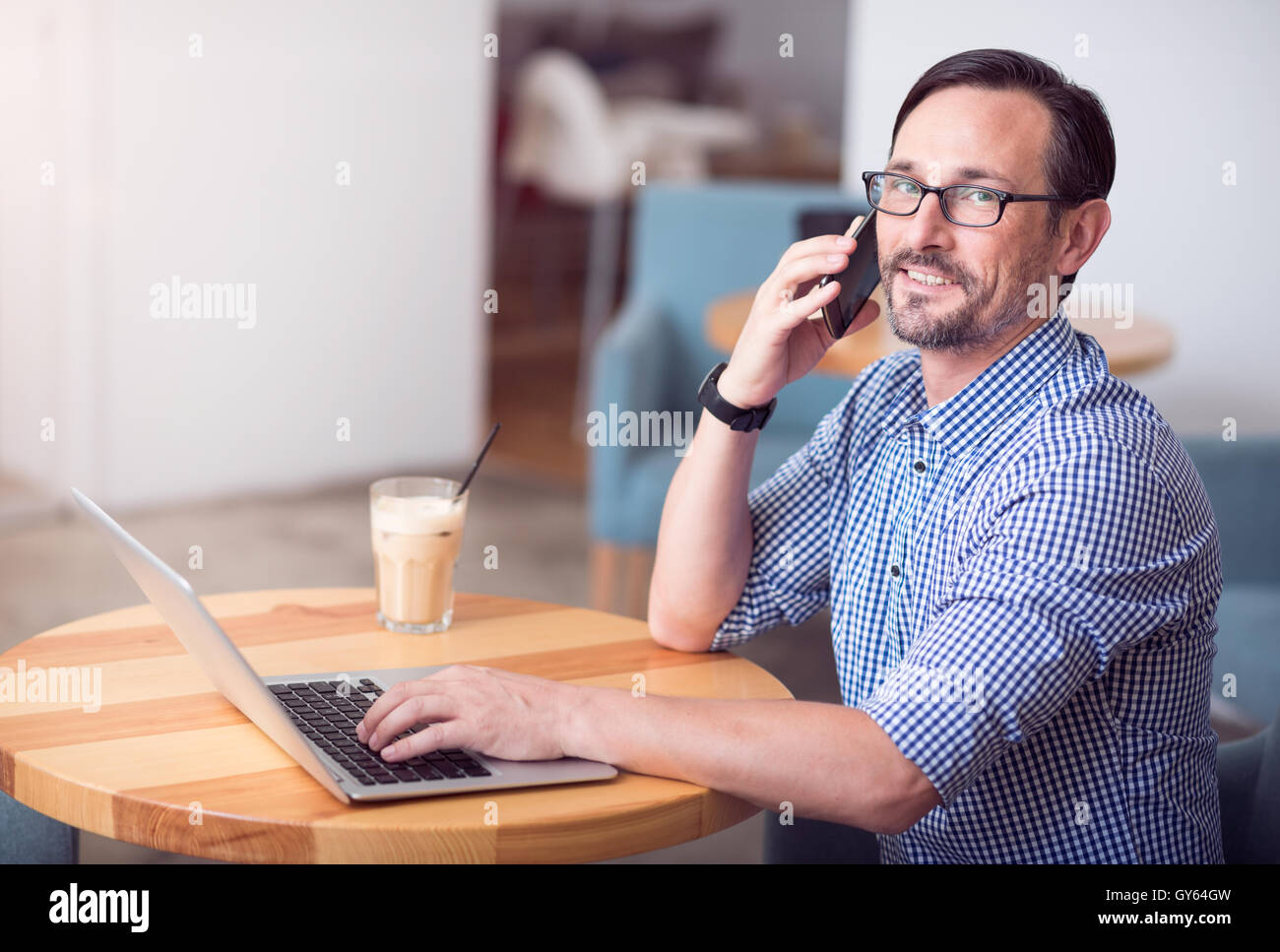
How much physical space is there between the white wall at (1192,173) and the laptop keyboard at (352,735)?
2.38 m

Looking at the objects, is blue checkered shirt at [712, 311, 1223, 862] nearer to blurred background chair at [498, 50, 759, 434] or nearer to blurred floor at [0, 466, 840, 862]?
blurred floor at [0, 466, 840, 862]

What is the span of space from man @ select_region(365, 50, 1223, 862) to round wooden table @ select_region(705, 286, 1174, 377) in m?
0.94

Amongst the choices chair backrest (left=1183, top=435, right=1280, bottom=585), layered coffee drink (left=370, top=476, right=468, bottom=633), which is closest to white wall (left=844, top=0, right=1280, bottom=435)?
chair backrest (left=1183, top=435, right=1280, bottom=585)

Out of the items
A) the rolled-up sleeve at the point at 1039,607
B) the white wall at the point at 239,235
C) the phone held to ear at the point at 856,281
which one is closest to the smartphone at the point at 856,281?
the phone held to ear at the point at 856,281

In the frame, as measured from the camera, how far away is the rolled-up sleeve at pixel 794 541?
4.50 ft

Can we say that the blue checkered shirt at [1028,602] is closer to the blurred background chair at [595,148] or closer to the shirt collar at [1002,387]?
the shirt collar at [1002,387]

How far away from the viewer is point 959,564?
1147 mm

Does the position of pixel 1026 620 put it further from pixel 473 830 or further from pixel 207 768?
pixel 207 768

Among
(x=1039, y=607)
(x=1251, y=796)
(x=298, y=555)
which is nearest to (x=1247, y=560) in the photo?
(x=1251, y=796)

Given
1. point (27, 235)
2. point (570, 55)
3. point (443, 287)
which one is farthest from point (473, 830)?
point (570, 55)

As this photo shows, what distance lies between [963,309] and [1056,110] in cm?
18

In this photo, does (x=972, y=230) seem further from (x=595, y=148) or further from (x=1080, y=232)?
(x=595, y=148)
